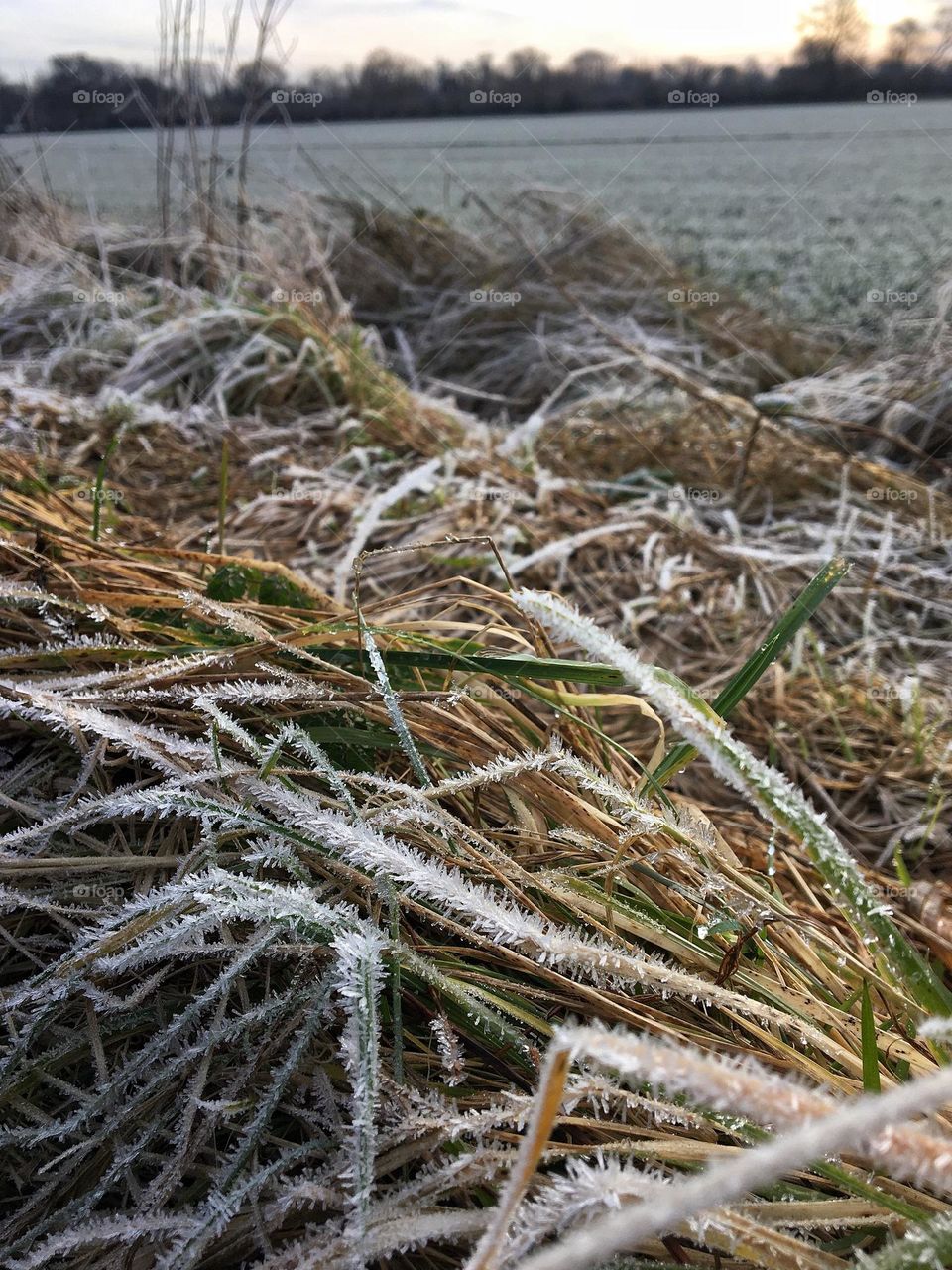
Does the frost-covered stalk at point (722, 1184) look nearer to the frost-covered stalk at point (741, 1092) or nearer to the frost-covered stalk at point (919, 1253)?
the frost-covered stalk at point (741, 1092)

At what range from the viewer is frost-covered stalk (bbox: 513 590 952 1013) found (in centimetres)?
45

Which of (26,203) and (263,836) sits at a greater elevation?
(26,203)

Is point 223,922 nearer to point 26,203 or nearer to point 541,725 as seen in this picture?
point 541,725

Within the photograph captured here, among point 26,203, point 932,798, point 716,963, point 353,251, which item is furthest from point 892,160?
point 716,963

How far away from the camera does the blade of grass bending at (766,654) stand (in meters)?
0.73

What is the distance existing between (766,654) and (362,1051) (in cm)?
44

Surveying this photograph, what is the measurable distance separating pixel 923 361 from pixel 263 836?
3115 millimetres

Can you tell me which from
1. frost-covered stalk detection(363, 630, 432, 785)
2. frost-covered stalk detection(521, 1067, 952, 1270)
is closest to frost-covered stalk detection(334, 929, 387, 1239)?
frost-covered stalk detection(363, 630, 432, 785)

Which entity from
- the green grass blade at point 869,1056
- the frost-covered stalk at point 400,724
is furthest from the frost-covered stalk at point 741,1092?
the frost-covered stalk at point 400,724

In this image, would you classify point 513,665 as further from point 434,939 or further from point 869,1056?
point 869,1056

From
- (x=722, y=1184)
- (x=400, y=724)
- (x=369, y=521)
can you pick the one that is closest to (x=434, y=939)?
(x=400, y=724)

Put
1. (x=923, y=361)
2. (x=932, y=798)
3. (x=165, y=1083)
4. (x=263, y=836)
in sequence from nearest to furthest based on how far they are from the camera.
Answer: (x=165, y=1083) < (x=263, y=836) < (x=932, y=798) < (x=923, y=361)

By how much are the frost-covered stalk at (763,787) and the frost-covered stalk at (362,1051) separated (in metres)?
0.23

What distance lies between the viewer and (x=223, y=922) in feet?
2.17
